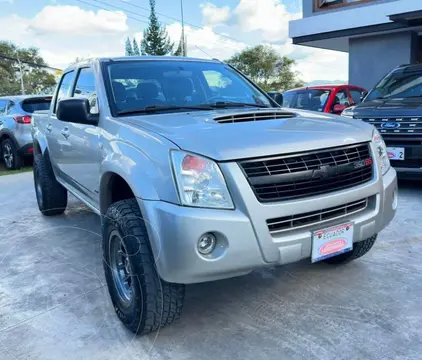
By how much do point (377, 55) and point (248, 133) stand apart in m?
13.0

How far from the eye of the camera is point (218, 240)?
2.28 metres

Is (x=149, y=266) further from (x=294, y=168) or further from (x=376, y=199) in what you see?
(x=376, y=199)

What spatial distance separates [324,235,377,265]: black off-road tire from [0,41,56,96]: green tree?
45.2m

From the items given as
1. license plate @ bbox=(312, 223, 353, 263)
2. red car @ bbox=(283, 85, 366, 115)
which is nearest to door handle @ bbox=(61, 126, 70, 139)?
license plate @ bbox=(312, 223, 353, 263)

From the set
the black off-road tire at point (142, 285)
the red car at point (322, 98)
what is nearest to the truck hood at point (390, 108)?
the red car at point (322, 98)

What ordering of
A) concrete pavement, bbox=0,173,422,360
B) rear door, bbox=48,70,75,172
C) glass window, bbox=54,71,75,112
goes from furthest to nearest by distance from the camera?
1. glass window, bbox=54,71,75,112
2. rear door, bbox=48,70,75,172
3. concrete pavement, bbox=0,173,422,360

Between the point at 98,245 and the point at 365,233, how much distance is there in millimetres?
2625

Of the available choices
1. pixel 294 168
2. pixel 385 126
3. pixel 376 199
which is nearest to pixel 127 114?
pixel 294 168

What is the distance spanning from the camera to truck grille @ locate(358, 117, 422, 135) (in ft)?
17.3

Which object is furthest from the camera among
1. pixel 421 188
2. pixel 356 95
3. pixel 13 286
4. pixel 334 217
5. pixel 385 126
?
pixel 356 95

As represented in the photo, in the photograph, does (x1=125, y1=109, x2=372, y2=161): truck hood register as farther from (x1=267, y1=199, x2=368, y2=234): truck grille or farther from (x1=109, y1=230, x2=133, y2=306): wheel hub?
(x1=109, y1=230, x2=133, y2=306): wheel hub

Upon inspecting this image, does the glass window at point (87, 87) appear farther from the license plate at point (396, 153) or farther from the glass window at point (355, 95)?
the glass window at point (355, 95)

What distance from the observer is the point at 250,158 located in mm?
2340

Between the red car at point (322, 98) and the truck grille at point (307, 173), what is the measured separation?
657 centimetres
